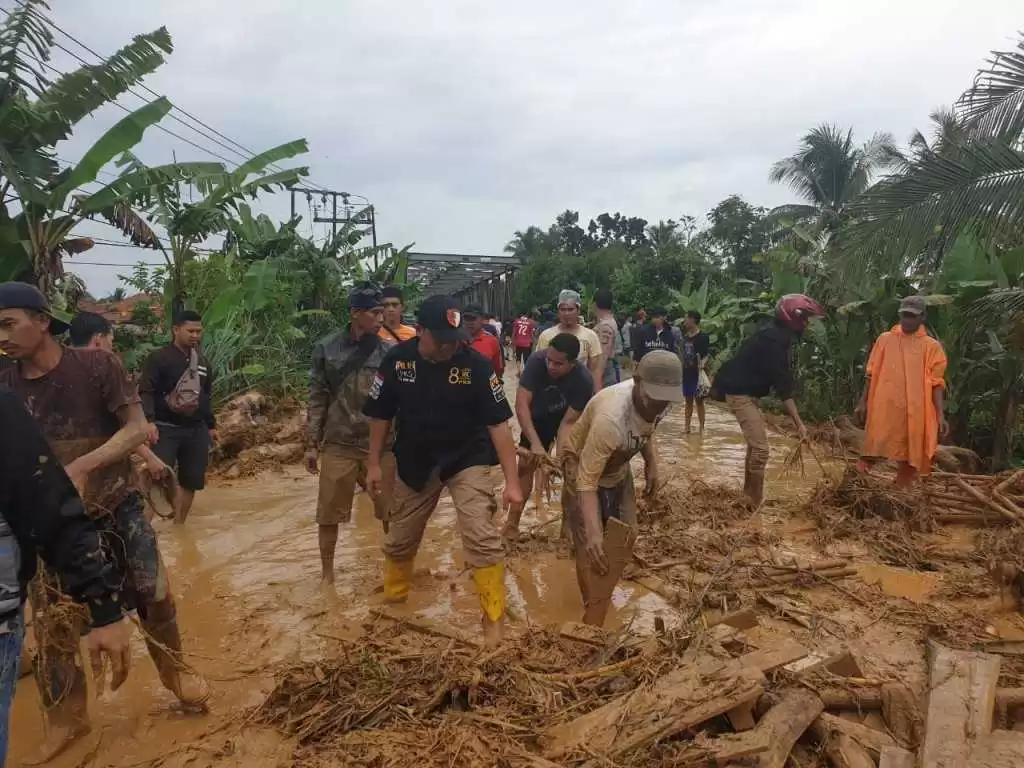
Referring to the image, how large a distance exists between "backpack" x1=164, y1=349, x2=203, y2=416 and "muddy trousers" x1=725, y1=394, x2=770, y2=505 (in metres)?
4.51

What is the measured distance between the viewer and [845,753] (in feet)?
8.46

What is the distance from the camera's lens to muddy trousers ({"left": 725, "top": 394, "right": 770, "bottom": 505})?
652cm

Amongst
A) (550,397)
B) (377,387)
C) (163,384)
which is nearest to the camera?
(377,387)

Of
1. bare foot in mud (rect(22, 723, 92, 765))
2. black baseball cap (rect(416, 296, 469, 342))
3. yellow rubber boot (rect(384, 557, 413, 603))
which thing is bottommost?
bare foot in mud (rect(22, 723, 92, 765))

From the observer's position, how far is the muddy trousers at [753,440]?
6.52m

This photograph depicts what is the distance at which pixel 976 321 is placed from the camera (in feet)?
23.4

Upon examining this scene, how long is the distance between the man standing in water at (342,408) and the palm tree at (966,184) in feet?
15.9

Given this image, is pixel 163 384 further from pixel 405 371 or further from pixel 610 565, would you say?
pixel 610 565

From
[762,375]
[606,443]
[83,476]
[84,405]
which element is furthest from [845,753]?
[762,375]

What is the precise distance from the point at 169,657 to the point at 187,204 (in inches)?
300

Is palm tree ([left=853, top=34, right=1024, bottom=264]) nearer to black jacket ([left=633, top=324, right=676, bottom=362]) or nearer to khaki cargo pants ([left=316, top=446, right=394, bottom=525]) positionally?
black jacket ([left=633, top=324, right=676, bottom=362])

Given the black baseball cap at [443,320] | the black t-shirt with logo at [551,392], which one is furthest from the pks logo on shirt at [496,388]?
the black t-shirt with logo at [551,392]

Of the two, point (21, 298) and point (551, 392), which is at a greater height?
point (21, 298)

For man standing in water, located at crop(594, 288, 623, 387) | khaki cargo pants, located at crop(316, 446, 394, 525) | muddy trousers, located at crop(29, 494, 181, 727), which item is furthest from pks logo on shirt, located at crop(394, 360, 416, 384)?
man standing in water, located at crop(594, 288, 623, 387)
